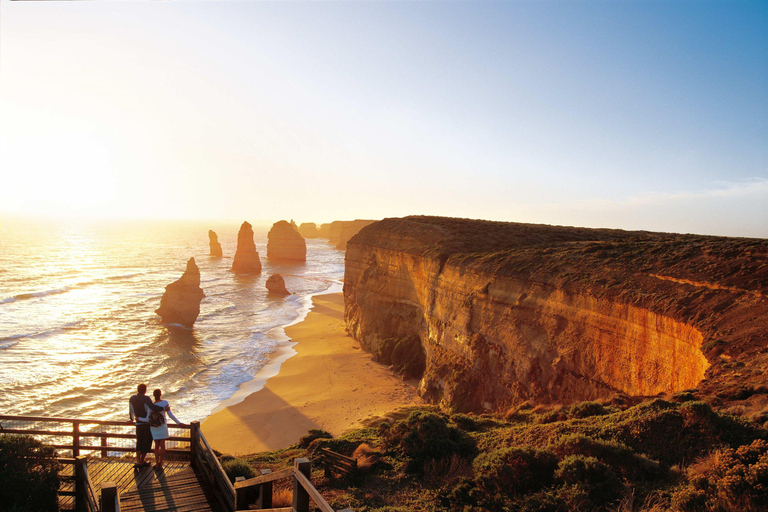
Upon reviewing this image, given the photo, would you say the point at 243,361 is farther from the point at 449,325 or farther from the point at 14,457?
the point at 14,457

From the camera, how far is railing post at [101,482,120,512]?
515 cm

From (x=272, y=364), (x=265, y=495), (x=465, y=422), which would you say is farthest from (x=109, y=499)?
(x=272, y=364)

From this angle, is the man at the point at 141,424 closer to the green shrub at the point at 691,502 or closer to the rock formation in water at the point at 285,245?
the green shrub at the point at 691,502

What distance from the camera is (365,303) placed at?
32281 millimetres

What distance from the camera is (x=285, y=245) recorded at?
97.2m

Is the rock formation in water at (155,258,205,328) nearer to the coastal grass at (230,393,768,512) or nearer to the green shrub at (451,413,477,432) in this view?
the green shrub at (451,413,477,432)

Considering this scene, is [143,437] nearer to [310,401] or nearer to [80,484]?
[80,484]

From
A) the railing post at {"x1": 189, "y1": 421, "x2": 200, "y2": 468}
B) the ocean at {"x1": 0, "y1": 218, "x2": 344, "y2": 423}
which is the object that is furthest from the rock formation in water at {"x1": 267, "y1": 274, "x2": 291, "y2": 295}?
the railing post at {"x1": 189, "y1": 421, "x2": 200, "y2": 468}

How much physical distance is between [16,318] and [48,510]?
42.9 m

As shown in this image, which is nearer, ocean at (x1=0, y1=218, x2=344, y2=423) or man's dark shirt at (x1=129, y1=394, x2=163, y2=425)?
man's dark shirt at (x1=129, y1=394, x2=163, y2=425)

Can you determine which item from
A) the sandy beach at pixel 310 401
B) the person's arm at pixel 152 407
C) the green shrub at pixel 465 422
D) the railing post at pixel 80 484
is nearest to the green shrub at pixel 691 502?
the green shrub at pixel 465 422

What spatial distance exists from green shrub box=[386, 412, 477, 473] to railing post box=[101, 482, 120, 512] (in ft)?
19.8

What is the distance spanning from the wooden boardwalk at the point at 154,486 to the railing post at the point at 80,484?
0.65 ft

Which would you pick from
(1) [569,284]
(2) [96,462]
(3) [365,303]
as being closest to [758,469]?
(1) [569,284]
